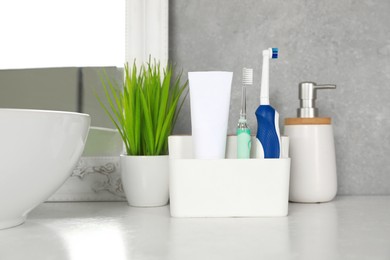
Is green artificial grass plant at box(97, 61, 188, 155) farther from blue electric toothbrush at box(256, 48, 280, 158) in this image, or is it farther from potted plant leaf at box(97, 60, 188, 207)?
blue electric toothbrush at box(256, 48, 280, 158)

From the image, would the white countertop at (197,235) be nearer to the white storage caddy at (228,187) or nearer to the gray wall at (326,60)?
the white storage caddy at (228,187)

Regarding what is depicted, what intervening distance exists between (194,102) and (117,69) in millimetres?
284

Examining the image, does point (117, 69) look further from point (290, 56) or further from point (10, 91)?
point (290, 56)

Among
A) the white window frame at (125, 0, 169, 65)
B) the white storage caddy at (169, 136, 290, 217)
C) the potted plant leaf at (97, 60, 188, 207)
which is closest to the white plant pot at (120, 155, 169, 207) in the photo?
the potted plant leaf at (97, 60, 188, 207)

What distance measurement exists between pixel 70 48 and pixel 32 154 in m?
0.42

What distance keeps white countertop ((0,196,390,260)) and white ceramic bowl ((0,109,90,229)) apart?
49mm

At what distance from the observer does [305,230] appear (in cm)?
62

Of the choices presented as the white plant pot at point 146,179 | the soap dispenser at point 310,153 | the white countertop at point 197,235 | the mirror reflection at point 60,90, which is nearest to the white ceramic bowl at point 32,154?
the white countertop at point 197,235

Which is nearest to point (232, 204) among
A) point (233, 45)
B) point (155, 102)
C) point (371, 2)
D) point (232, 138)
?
point (232, 138)

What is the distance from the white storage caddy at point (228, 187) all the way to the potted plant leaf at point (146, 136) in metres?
0.11

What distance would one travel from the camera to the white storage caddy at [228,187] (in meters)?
0.70

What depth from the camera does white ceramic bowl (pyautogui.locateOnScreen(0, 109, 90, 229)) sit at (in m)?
0.57

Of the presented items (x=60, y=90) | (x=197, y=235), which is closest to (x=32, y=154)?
(x=197, y=235)

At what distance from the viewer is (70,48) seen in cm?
95
